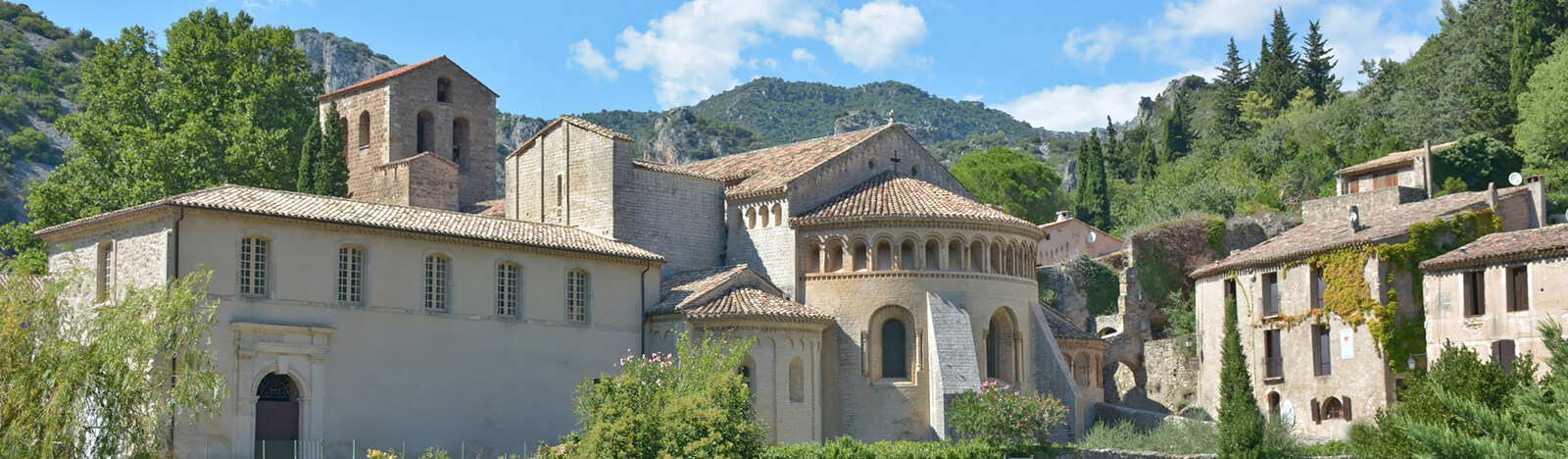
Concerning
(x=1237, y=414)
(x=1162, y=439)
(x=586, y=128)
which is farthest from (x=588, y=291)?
(x=1237, y=414)

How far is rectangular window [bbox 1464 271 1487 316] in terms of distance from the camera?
41906 millimetres

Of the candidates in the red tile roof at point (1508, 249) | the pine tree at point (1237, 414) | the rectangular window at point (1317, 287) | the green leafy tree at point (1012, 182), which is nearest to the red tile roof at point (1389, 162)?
the rectangular window at point (1317, 287)

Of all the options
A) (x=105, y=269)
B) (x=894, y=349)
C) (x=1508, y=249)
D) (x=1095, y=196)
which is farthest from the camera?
(x=1095, y=196)

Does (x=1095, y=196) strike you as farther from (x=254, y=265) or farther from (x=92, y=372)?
(x=92, y=372)

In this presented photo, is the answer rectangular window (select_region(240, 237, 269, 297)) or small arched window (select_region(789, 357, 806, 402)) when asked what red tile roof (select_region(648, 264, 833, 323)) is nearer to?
small arched window (select_region(789, 357, 806, 402))

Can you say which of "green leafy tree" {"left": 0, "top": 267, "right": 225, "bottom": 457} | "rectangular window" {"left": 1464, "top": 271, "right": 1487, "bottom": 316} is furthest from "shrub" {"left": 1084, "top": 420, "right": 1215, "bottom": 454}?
"green leafy tree" {"left": 0, "top": 267, "right": 225, "bottom": 457}

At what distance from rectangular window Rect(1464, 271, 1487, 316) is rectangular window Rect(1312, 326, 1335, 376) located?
512 cm

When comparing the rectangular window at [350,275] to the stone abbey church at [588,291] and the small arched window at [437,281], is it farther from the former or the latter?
the small arched window at [437,281]

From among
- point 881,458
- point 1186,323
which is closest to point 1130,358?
point 1186,323

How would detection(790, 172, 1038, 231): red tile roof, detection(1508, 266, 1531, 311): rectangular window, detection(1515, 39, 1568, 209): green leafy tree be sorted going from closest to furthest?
1. detection(1508, 266, 1531, 311): rectangular window
2. detection(790, 172, 1038, 231): red tile roof
3. detection(1515, 39, 1568, 209): green leafy tree

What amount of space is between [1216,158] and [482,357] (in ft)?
184

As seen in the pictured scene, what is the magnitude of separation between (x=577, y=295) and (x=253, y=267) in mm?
9409

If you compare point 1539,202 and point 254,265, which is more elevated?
point 1539,202

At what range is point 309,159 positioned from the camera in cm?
5544
